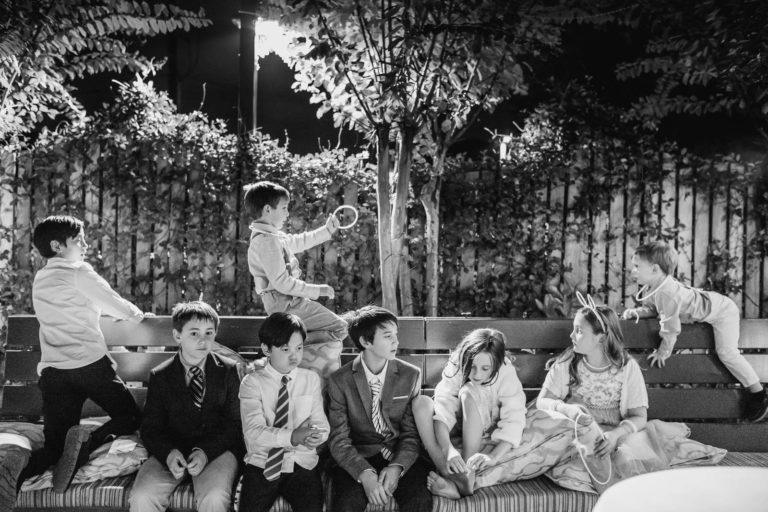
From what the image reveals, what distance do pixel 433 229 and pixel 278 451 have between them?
2430 millimetres

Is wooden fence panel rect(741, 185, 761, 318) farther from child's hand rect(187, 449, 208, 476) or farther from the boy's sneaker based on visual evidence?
child's hand rect(187, 449, 208, 476)

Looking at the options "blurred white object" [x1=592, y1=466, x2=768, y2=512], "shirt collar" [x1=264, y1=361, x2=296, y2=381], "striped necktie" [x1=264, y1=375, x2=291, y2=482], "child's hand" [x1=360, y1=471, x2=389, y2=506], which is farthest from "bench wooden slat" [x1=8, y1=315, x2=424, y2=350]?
"blurred white object" [x1=592, y1=466, x2=768, y2=512]

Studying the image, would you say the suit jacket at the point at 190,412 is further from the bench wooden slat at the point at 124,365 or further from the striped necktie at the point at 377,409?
the striped necktie at the point at 377,409

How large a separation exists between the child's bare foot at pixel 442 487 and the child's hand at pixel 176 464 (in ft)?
3.90

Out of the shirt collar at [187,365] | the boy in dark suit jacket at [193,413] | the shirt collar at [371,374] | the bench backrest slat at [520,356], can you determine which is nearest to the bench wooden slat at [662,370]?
the bench backrest slat at [520,356]

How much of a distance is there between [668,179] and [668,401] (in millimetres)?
2255

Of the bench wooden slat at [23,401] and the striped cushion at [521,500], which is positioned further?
the bench wooden slat at [23,401]

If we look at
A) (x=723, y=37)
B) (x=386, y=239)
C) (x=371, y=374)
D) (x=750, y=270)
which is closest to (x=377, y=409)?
(x=371, y=374)

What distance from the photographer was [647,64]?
5.61m

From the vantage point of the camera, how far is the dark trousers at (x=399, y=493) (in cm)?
285

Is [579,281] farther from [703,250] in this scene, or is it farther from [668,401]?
[668,401]

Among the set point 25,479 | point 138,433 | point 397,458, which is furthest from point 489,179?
point 25,479

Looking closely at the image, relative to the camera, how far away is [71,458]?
297cm

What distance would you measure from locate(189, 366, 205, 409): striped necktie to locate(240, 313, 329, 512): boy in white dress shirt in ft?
0.83
